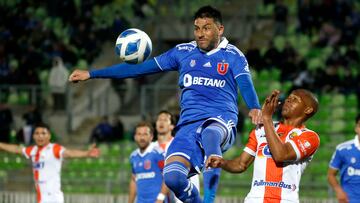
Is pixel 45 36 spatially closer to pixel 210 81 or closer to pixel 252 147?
pixel 210 81

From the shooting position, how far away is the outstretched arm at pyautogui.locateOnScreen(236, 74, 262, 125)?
7.68 meters

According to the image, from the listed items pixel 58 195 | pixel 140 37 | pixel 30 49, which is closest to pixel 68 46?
pixel 30 49

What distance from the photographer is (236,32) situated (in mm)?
22578

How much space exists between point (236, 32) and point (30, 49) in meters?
5.26

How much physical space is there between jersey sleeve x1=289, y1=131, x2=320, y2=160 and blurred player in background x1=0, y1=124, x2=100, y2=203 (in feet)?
17.5

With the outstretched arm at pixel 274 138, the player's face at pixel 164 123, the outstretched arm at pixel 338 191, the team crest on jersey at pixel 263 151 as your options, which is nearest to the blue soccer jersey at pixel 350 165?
the outstretched arm at pixel 338 191

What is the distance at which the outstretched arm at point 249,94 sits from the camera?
25.2ft

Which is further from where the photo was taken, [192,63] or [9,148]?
[9,148]

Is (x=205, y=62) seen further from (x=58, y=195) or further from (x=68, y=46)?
(x=68, y=46)

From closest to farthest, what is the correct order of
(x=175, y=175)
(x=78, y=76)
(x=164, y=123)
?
(x=175, y=175), (x=78, y=76), (x=164, y=123)

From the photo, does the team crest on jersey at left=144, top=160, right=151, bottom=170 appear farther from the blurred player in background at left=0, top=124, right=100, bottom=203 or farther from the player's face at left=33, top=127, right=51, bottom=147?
the player's face at left=33, top=127, right=51, bottom=147

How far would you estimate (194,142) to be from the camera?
319 inches

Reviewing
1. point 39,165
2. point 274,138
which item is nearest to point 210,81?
point 274,138

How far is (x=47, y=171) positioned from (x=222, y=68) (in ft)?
16.9
